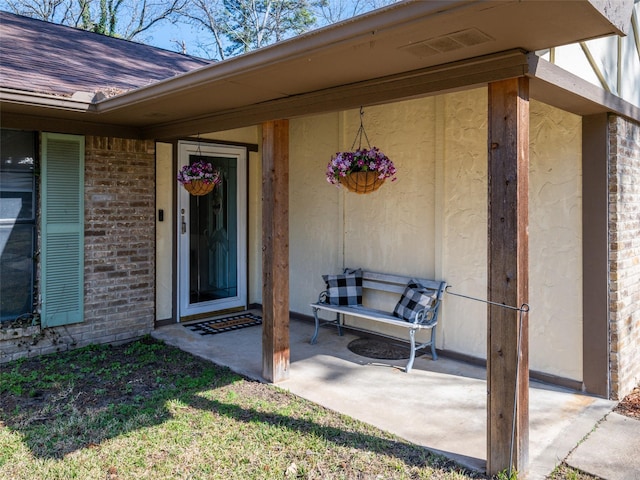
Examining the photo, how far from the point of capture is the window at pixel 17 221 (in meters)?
4.55

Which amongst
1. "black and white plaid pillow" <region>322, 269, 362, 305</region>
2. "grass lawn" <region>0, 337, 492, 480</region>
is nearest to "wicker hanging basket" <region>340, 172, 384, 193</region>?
"black and white plaid pillow" <region>322, 269, 362, 305</region>

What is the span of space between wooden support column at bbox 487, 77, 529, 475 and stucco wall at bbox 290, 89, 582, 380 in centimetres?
155

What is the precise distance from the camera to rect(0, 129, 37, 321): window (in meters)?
4.55

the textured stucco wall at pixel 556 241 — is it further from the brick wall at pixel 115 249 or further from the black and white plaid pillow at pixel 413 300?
the brick wall at pixel 115 249

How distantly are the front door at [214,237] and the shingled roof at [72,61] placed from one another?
111 centimetres

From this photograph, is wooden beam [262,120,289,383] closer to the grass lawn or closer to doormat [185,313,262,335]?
the grass lawn

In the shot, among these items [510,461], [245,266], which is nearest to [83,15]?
[245,266]

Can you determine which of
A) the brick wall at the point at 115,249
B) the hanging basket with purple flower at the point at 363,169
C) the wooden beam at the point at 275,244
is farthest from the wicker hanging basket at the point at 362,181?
the brick wall at the point at 115,249

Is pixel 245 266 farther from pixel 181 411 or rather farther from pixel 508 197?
pixel 508 197

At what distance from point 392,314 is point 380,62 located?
275 cm

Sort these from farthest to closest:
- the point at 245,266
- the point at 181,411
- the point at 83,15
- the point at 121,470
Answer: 1. the point at 83,15
2. the point at 245,266
3. the point at 181,411
4. the point at 121,470

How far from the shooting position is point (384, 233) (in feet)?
17.2

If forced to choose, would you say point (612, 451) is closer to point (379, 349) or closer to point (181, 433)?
point (379, 349)

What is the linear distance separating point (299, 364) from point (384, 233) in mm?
1639
